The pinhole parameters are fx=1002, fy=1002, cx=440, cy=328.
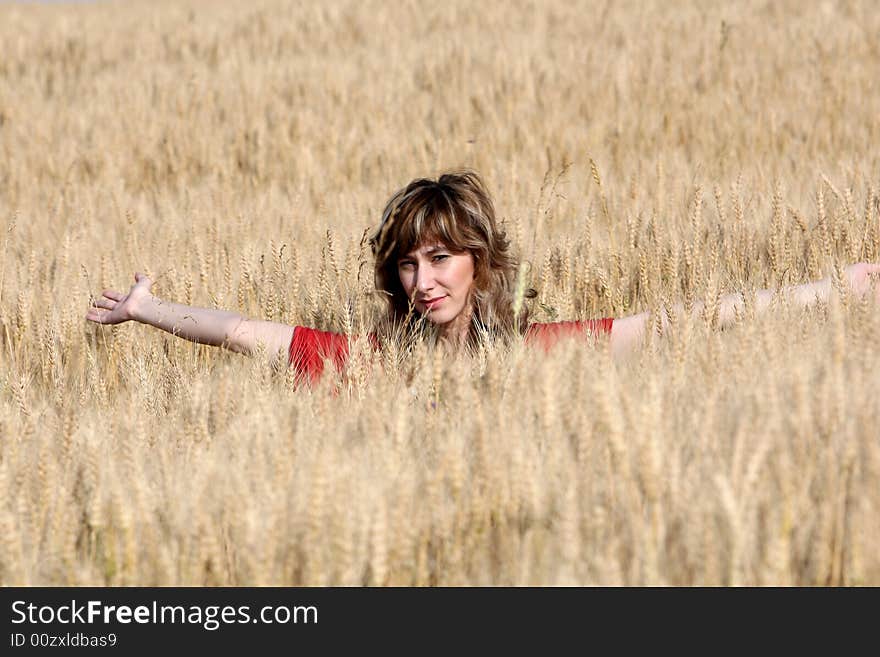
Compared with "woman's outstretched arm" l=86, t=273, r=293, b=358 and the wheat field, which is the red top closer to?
"woman's outstretched arm" l=86, t=273, r=293, b=358

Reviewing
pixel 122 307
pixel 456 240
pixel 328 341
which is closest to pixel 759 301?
pixel 456 240

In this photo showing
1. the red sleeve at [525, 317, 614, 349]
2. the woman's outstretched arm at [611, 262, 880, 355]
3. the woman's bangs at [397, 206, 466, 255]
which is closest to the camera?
the woman's outstretched arm at [611, 262, 880, 355]

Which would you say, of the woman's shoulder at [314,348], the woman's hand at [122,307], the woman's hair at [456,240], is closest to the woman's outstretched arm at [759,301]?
the woman's hair at [456,240]

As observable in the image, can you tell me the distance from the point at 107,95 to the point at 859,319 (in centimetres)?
535

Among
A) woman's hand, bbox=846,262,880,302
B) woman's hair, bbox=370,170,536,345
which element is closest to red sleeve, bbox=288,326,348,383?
woman's hair, bbox=370,170,536,345

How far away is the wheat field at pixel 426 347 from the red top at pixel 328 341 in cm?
24

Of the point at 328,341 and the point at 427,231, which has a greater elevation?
the point at 427,231

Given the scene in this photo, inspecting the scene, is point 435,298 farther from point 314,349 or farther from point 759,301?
point 759,301

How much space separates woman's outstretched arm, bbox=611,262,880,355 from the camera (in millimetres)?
2463

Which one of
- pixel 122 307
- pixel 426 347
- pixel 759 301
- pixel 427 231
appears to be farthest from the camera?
pixel 427 231

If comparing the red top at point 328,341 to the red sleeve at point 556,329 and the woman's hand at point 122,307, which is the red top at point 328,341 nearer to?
the red sleeve at point 556,329

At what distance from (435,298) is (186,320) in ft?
2.17

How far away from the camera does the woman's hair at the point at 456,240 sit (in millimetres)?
2711

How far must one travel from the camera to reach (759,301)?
2.49m
